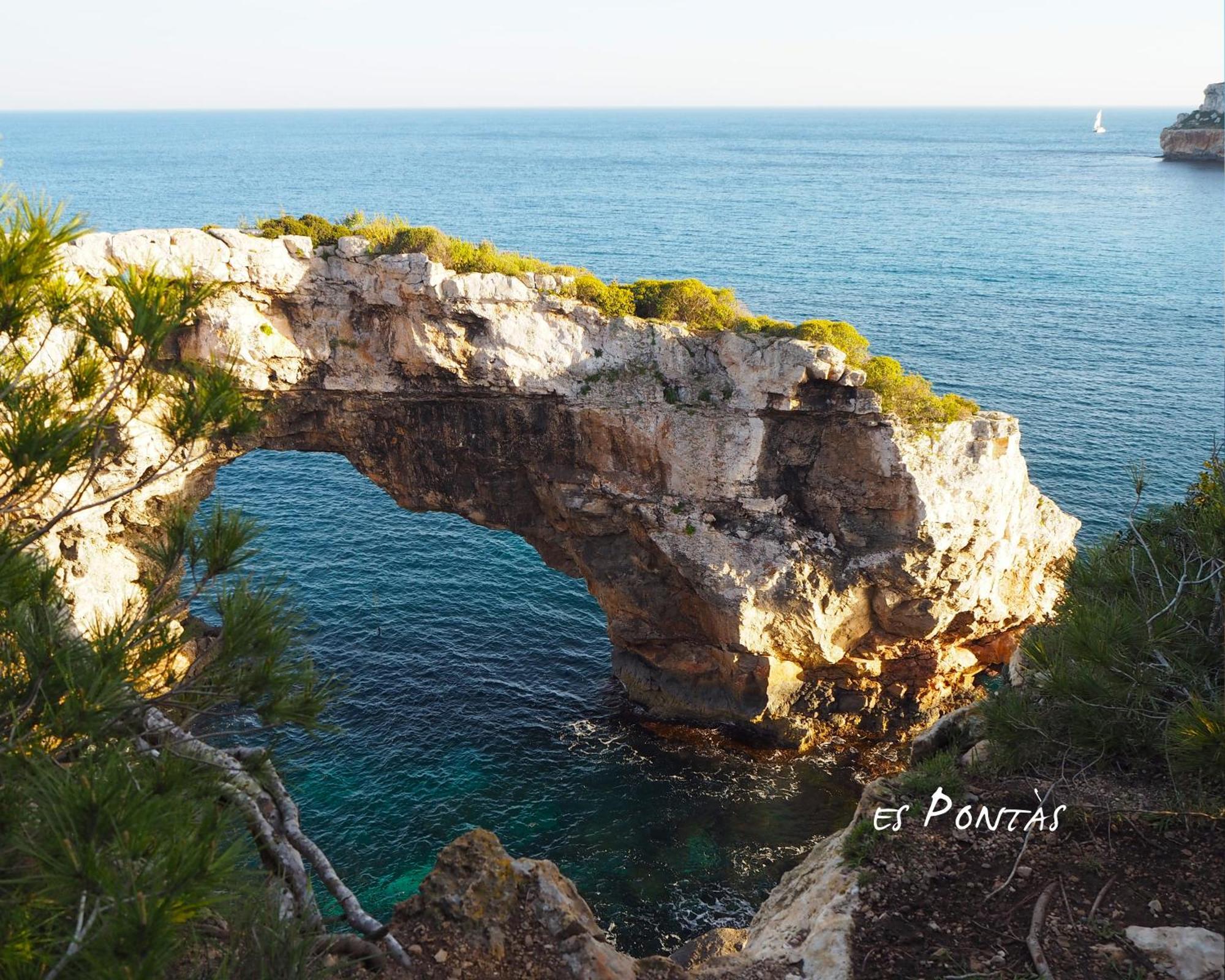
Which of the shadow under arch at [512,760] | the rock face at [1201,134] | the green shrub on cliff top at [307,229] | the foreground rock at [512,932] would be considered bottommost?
the shadow under arch at [512,760]

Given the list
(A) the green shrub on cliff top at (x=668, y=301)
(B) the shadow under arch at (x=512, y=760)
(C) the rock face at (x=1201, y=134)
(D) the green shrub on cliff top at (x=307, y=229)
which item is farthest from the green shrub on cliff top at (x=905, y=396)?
(C) the rock face at (x=1201, y=134)

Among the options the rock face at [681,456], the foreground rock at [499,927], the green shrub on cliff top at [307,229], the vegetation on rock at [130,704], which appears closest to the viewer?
the vegetation on rock at [130,704]

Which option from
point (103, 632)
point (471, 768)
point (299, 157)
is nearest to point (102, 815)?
point (103, 632)

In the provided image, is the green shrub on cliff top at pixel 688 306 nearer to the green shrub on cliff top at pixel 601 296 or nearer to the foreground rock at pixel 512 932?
the green shrub on cliff top at pixel 601 296

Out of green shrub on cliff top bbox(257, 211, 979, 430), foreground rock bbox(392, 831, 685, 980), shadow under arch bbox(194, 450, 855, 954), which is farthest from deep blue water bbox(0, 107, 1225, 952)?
green shrub on cliff top bbox(257, 211, 979, 430)

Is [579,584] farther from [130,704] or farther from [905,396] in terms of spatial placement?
[130,704]

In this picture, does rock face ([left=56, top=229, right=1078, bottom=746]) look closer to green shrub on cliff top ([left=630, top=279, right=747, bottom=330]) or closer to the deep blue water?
green shrub on cliff top ([left=630, top=279, right=747, bottom=330])

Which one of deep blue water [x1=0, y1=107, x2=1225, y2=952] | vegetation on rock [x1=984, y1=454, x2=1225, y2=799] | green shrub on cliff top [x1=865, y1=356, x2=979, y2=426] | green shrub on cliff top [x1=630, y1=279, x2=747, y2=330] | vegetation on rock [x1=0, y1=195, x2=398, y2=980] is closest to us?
vegetation on rock [x1=0, y1=195, x2=398, y2=980]
